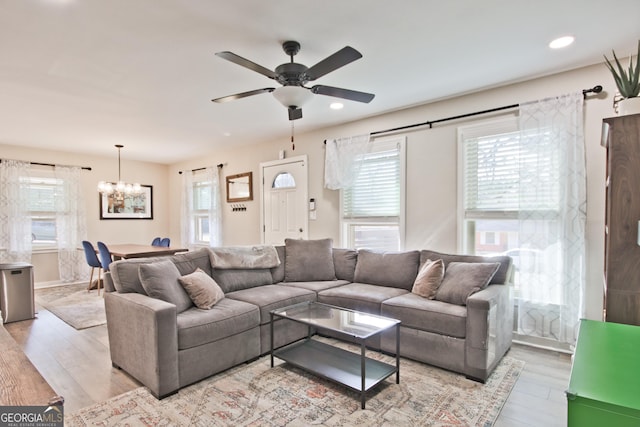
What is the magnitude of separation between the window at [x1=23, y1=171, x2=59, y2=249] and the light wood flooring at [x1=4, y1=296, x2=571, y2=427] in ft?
9.55

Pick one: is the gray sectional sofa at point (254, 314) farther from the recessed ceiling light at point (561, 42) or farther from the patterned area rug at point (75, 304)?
the recessed ceiling light at point (561, 42)

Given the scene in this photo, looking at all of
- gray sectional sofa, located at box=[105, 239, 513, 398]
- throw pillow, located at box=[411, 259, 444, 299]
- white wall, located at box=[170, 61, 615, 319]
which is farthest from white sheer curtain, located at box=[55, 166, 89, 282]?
throw pillow, located at box=[411, 259, 444, 299]

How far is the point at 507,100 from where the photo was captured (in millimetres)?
3285

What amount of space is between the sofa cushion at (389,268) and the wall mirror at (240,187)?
2810 mm

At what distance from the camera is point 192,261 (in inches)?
127

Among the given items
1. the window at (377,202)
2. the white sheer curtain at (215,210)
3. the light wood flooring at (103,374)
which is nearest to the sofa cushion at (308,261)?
the window at (377,202)

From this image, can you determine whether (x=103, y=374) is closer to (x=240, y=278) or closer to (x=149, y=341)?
(x=149, y=341)

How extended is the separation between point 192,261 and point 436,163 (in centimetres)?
280

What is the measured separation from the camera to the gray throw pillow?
260 centimetres

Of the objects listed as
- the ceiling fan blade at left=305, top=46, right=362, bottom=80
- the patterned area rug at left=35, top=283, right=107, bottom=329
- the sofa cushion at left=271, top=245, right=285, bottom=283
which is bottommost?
the patterned area rug at left=35, top=283, right=107, bottom=329

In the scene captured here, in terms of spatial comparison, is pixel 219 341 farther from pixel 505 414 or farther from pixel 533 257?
pixel 533 257

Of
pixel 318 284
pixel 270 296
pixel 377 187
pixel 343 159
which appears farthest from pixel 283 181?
pixel 270 296

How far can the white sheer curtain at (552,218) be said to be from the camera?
9.41ft

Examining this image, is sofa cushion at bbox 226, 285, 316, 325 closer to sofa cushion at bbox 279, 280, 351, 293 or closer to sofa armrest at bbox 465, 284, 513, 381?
sofa cushion at bbox 279, 280, 351, 293
